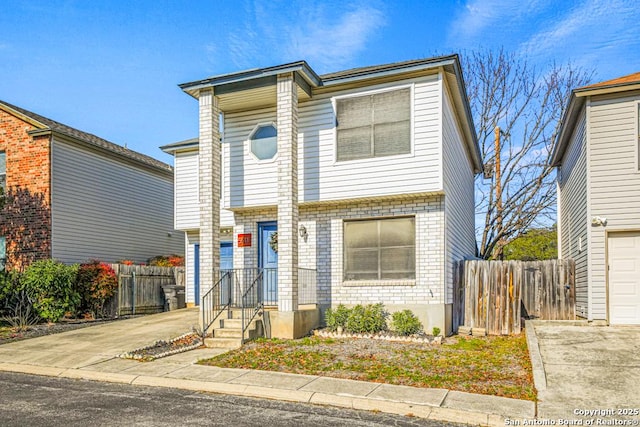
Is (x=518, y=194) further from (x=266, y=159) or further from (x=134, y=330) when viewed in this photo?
(x=134, y=330)

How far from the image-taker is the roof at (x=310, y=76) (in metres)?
12.0

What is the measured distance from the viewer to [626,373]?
816 centimetres

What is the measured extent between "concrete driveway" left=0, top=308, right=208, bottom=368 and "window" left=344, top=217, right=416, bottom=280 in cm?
421

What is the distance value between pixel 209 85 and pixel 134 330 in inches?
244

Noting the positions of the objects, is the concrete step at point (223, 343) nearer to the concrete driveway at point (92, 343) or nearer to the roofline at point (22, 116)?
the concrete driveway at point (92, 343)

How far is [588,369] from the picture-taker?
333 inches

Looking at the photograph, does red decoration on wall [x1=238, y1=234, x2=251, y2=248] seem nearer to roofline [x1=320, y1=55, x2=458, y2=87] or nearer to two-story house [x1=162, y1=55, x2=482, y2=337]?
two-story house [x1=162, y1=55, x2=482, y2=337]

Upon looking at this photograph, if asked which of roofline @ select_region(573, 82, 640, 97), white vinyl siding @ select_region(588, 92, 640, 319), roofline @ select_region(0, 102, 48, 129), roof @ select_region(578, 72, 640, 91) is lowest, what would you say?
white vinyl siding @ select_region(588, 92, 640, 319)

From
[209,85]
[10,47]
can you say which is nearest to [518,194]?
[209,85]

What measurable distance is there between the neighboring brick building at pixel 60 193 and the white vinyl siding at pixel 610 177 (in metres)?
15.7

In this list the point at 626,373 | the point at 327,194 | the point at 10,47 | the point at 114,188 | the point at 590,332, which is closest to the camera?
the point at 626,373

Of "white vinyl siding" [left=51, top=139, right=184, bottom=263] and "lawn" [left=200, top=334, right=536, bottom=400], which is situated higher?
"white vinyl siding" [left=51, top=139, right=184, bottom=263]

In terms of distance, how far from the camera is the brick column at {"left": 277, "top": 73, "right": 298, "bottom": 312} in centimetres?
1205

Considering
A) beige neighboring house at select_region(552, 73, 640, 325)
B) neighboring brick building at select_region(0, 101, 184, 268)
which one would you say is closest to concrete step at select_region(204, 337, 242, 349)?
beige neighboring house at select_region(552, 73, 640, 325)
